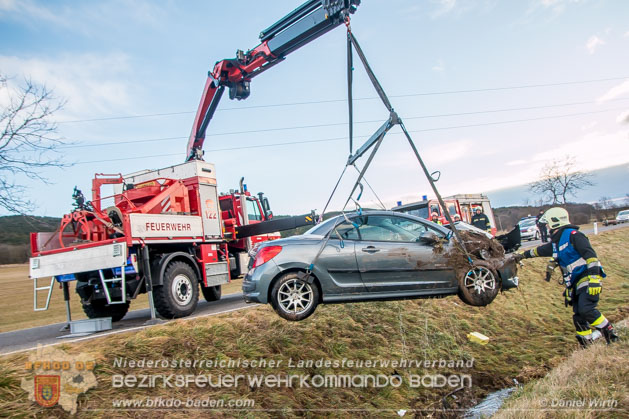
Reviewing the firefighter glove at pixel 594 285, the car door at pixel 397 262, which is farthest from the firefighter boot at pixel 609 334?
the car door at pixel 397 262

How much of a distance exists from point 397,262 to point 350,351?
8.09 ft

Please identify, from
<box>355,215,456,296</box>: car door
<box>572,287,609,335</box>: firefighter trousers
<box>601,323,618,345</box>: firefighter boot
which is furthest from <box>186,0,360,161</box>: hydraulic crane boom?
<box>601,323,618,345</box>: firefighter boot

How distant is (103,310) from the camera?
9.07m

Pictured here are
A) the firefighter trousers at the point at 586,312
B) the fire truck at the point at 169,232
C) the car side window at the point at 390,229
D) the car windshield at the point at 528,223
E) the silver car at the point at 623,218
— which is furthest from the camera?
the silver car at the point at 623,218

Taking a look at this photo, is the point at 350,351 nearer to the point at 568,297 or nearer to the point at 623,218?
the point at 568,297

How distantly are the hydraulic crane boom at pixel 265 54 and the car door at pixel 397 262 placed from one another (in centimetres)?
462

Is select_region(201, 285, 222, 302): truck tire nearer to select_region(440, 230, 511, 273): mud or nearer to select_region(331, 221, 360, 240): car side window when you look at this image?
select_region(331, 221, 360, 240): car side window

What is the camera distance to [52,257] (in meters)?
7.79

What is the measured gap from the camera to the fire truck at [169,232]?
24.8 feet

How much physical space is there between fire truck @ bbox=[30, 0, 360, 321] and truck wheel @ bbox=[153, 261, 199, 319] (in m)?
0.02

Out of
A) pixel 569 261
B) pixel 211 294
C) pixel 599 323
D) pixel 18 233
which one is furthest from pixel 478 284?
pixel 18 233

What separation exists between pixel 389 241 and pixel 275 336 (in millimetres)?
2483

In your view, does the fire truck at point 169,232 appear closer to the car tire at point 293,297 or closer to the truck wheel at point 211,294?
the truck wheel at point 211,294

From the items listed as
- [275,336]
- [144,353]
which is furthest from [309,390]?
[144,353]
